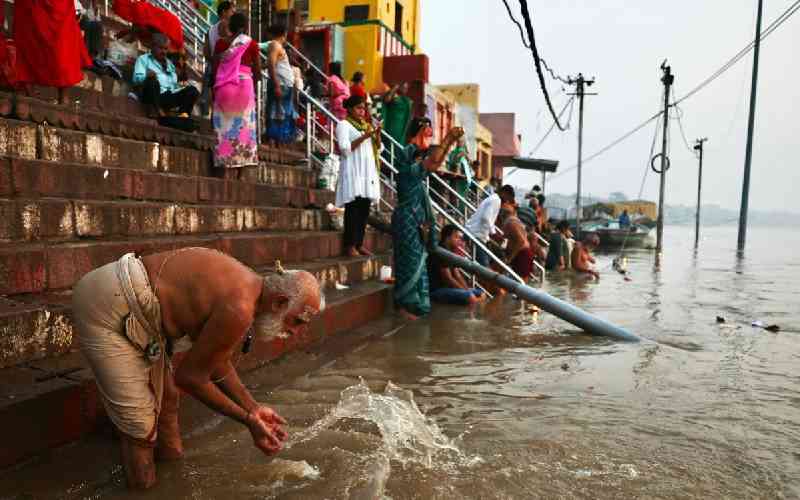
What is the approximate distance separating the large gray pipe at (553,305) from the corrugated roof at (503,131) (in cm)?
2465

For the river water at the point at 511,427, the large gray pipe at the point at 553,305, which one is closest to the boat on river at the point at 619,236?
the large gray pipe at the point at 553,305

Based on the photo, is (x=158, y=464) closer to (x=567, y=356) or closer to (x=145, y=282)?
(x=145, y=282)

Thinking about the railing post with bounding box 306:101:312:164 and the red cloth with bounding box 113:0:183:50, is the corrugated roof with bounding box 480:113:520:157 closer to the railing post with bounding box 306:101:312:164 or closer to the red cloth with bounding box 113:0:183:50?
the railing post with bounding box 306:101:312:164

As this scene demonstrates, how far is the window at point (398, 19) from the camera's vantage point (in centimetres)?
1791

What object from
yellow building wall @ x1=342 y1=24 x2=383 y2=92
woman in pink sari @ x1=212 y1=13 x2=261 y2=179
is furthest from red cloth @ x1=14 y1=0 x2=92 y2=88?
yellow building wall @ x1=342 y1=24 x2=383 y2=92

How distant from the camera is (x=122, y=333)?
2.20 meters

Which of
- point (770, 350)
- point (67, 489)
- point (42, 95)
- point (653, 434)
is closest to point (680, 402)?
point (653, 434)

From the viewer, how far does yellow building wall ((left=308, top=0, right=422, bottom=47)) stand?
16281 millimetres

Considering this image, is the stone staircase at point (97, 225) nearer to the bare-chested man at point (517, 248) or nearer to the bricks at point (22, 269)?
the bricks at point (22, 269)

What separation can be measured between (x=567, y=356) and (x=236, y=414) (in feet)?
10.6

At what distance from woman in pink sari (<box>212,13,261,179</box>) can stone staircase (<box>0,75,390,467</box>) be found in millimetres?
273

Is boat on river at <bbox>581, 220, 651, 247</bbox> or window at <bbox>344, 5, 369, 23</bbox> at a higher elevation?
window at <bbox>344, 5, 369, 23</bbox>

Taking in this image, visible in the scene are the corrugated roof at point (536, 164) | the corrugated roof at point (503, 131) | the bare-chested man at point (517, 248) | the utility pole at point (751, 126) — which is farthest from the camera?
the corrugated roof at point (503, 131)

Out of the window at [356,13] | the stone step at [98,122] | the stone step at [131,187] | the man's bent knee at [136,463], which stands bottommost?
the man's bent knee at [136,463]
